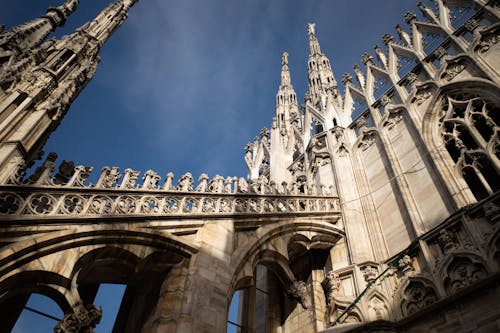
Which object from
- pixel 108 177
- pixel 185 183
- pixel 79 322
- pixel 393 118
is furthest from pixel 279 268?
pixel 393 118

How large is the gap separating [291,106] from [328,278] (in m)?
13.6

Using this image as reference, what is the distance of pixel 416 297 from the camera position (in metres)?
6.19

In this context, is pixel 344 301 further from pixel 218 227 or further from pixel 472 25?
pixel 472 25

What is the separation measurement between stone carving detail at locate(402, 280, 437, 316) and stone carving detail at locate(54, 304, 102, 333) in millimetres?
5236

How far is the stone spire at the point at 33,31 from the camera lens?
29.3 feet

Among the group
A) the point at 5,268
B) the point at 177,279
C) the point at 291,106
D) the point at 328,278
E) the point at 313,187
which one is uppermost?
the point at 291,106

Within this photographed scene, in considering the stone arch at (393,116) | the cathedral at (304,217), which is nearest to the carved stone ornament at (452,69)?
the cathedral at (304,217)

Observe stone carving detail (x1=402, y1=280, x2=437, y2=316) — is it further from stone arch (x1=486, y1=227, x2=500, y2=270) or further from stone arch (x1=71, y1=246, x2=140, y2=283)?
stone arch (x1=71, y1=246, x2=140, y2=283)

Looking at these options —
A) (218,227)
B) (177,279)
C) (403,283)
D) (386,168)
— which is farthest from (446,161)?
(177,279)

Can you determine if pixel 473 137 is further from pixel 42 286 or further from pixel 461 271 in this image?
pixel 42 286

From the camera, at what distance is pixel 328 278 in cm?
775

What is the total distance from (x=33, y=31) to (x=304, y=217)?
10185mm

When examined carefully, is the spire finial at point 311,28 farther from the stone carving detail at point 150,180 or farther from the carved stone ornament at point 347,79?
the stone carving detail at point 150,180

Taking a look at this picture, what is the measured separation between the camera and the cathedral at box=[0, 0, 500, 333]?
5176mm
